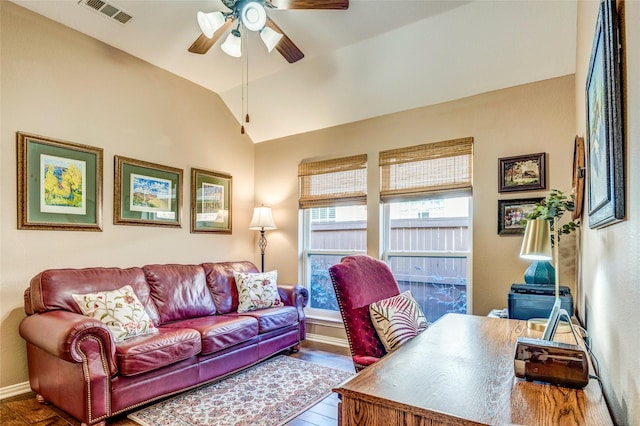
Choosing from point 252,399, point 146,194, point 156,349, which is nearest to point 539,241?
point 252,399

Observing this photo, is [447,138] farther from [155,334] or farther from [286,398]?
[155,334]

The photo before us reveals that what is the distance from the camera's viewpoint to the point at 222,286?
12.8 ft

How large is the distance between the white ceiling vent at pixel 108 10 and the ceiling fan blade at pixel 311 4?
149cm

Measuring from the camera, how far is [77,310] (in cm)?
275

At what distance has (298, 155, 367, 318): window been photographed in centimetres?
419

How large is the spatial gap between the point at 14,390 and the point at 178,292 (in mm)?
1361

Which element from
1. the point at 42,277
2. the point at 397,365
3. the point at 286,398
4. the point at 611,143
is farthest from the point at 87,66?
the point at 611,143

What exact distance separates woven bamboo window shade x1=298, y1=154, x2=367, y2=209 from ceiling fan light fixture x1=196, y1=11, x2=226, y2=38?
2.16 meters

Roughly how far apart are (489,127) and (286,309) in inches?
106

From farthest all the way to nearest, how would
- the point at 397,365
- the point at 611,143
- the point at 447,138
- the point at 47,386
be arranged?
the point at 447,138 → the point at 47,386 → the point at 397,365 → the point at 611,143

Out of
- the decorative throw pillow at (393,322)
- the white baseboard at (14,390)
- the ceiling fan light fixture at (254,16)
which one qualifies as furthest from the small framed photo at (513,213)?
the white baseboard at (14,390)

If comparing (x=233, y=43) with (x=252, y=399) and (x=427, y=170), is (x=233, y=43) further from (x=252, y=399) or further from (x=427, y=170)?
(x=252, y=399)

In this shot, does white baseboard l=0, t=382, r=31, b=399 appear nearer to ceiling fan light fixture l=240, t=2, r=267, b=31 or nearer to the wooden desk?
the wooden desk

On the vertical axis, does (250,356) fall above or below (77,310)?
below
